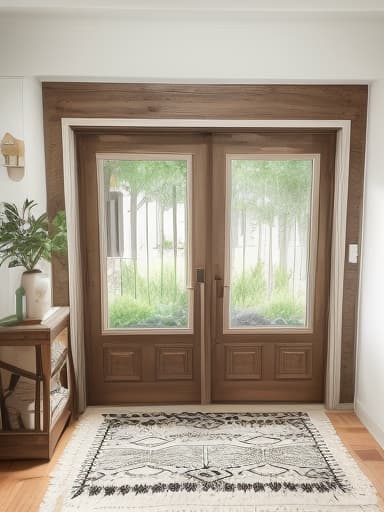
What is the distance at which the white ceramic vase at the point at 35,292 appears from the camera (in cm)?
263

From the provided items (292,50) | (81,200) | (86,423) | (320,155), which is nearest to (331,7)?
(292,50)

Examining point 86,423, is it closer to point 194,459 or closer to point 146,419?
point 146,419

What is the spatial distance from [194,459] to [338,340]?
140cm

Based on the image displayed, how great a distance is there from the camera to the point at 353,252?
127 inches

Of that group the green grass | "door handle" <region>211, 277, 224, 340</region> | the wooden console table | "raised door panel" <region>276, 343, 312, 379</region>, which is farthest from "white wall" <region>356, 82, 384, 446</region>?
the wooden console table

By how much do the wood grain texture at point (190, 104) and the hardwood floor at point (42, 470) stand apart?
167 cm

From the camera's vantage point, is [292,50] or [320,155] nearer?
[292,50]

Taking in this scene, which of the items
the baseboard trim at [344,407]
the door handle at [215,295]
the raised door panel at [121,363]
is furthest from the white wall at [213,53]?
the raised door panel at [121,363]

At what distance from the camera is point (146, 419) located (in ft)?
10.5

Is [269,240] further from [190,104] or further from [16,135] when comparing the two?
[16,135]

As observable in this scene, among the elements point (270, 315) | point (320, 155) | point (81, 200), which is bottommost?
Answer: point (270, 315)

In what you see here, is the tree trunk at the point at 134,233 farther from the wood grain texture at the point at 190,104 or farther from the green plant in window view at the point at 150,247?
the wood grain texture at the point at 190,104

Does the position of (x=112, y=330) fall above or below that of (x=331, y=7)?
below

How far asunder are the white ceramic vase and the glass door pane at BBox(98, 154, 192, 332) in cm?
71
